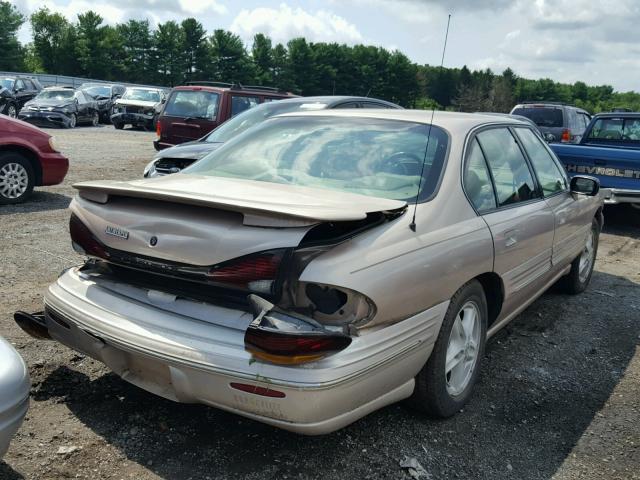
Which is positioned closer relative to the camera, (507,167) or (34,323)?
(34,323)

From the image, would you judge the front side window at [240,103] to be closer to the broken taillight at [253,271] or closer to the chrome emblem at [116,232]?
the chrome emblem at [116,232]

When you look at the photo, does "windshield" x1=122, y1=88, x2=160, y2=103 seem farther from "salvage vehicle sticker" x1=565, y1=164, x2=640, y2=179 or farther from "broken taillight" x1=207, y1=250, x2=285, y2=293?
"broken taillight" x1=207, y1=250, x2=285, y2=293

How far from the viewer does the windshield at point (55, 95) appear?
76.8ft

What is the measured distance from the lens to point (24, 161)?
8.16 meters

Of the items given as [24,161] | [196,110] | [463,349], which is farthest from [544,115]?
→ [463,349]

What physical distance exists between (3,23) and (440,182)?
77870mm

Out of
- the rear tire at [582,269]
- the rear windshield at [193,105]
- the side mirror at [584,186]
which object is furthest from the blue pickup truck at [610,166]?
the rear windshield at [193,105]

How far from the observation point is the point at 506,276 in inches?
145

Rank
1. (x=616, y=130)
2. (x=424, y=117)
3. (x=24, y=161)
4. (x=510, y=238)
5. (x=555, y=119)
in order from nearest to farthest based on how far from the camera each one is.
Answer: (x=510, y=238)
(x=424, y=117)
(x=24, y=161)
(x=616, y=130)
(x=555, y=119)

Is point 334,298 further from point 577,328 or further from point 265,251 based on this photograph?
point 577,328

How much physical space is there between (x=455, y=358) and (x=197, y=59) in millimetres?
78589

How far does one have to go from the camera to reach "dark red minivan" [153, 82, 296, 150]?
11023 mm

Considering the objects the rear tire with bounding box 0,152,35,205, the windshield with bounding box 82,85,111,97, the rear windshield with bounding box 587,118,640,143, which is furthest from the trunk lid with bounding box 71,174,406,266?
the windshield with bounding box 82,85,111,97

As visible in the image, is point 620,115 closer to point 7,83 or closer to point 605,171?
point 605,171
